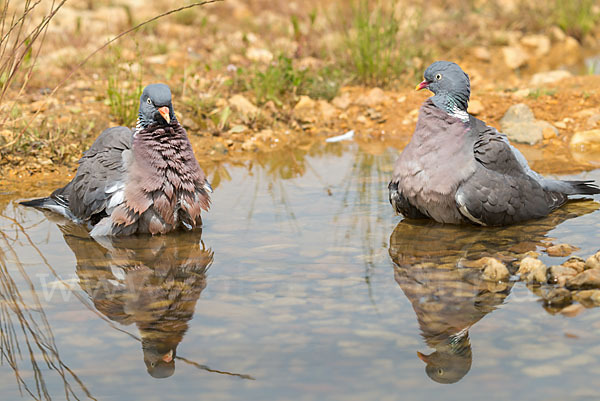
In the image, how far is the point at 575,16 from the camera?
10695mm

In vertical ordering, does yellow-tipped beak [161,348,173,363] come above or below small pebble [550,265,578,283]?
above

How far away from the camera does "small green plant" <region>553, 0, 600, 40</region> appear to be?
10633mm

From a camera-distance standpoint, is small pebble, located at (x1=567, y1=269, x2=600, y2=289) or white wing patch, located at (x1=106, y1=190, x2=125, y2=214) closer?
small pebble, located at (x1=567, y1=269, x2=600, y2=289)

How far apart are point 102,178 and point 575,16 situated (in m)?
8.27

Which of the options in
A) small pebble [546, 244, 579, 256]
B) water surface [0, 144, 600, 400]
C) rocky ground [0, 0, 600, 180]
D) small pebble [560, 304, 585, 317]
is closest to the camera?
water surface [0, 144, 600, 400]

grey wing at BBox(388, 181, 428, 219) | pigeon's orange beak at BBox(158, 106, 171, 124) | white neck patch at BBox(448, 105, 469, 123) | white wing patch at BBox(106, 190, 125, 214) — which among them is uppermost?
pigeon's orange beak at BBox(158, 106, 171, 124)

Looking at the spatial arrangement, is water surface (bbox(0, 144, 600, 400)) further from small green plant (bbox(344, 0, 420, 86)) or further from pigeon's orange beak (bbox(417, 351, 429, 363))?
small green plant (bbox(344, 0, 420, 86))

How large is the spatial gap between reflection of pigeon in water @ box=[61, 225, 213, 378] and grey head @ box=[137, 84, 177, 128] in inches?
29.3

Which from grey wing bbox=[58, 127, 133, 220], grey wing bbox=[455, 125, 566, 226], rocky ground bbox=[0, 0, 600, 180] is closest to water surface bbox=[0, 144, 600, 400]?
grey wing bbox=[455, 125, 566, 226]

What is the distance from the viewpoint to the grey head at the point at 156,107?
15.1 feet

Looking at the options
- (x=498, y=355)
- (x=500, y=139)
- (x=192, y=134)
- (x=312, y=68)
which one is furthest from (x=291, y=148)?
(x=498, y=355)

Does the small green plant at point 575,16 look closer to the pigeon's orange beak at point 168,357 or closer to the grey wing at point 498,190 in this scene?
the grey wing at point 498,190

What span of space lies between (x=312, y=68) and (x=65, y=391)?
5.86m

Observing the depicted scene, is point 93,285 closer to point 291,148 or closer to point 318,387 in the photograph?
point 318,387
